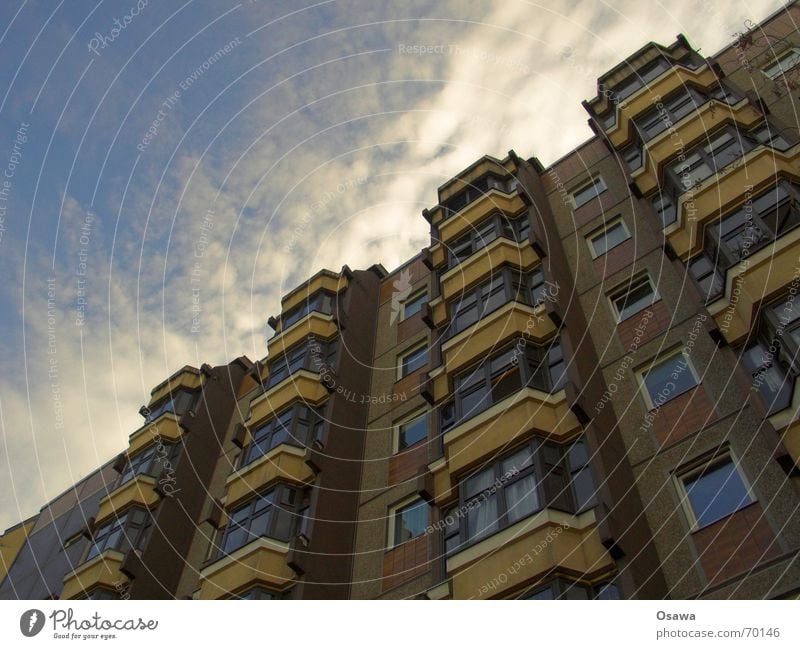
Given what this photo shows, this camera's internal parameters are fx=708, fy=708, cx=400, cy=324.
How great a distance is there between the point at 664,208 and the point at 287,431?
14488mm

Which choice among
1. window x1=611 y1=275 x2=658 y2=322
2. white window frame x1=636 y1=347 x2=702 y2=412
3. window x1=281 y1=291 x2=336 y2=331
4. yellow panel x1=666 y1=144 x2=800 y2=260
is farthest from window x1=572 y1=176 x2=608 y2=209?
window x1=281 y1=291 x2=336 y2=331

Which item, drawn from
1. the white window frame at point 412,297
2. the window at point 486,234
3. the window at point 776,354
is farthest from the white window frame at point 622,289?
the white window frame at point 412,297

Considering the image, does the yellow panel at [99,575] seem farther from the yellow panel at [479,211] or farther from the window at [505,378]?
the yellow panel at [479,211]

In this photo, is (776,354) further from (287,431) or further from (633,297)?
(287,431)

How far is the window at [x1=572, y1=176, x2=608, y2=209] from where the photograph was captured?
26.0m

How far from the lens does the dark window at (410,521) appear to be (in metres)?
20.5

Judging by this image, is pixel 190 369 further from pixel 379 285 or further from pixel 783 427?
pixel 783 427

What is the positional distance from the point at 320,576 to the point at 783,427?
12.2 metres

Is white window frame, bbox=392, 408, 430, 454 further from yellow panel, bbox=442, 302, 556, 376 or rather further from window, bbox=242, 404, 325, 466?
yellow panel, bbox=442, 302, 556, 376

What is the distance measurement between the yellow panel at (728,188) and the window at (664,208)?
189 cm

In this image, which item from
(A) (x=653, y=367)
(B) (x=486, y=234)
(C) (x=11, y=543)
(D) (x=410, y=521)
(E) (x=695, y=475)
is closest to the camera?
(E) (x=695, y=475)

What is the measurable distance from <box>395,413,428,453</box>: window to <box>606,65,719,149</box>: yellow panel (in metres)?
11.9

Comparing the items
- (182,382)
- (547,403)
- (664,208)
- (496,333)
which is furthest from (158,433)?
(664,208)

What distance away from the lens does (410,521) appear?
827 inches
